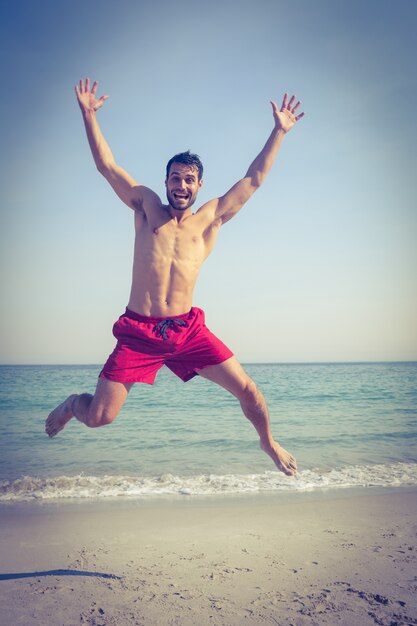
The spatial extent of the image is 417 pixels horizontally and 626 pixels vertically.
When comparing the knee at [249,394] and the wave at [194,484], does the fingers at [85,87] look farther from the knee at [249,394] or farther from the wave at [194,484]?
the wave at [194,484]

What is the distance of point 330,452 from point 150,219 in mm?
7424

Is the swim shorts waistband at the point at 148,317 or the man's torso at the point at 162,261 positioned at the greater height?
the man's torso at the point at 162,261

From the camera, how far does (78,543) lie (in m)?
4.99

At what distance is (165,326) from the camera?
4035 mm

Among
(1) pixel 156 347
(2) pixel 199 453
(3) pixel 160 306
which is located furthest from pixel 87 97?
(2) pixel 199 453

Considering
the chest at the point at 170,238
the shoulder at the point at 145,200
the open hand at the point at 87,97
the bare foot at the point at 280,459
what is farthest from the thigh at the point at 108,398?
the open hand at the point at 87,97

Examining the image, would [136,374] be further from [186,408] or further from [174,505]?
[186,408]

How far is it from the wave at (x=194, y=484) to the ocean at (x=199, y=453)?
15mm

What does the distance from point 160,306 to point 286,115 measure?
2052 millimetres

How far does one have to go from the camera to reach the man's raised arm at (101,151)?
4.08 metres

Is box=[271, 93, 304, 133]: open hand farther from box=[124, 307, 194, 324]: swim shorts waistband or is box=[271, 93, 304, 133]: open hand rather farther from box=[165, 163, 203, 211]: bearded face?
box=[124, 307, 194, 324]: swim shorts waistband

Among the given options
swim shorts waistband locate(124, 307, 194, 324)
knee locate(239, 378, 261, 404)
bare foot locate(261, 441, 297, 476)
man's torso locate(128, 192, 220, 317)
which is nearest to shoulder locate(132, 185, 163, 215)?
man's torso locate(128, 192, 220, 317)

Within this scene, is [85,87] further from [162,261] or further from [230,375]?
[230,375]

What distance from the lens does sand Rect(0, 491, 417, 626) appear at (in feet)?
11.3
